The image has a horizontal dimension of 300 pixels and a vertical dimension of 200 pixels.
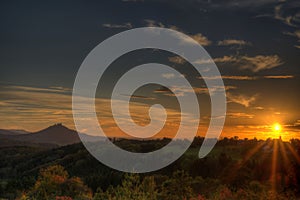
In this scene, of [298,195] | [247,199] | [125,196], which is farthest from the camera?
[298,195]

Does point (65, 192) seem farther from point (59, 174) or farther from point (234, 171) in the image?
point (234, 171)

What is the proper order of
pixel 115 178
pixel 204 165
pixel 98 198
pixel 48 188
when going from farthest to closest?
pixel 204 165 → pixel 115 178 → pixel 48 188 → pixel 98 198

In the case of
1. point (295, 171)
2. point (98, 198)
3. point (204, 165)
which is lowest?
point (98, 198)

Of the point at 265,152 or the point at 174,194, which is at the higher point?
the point at 265,152

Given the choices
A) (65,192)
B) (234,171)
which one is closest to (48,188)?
(65,192)

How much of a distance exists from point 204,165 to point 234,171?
16893mm

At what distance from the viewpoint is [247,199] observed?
19.8 meters

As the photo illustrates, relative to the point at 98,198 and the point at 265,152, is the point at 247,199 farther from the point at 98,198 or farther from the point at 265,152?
the point at 265,152

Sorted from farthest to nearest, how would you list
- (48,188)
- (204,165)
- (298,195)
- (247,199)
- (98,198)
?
(204,165) → (298,195) → (48,188) → (247,199) → (98,198)

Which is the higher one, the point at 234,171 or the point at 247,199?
the point at 234,171

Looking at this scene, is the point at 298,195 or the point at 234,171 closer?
the point at 298,195

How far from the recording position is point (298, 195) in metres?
27.8

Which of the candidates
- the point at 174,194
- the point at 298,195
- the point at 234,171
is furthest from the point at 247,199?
the point at 234,171

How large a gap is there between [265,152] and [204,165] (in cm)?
2596
